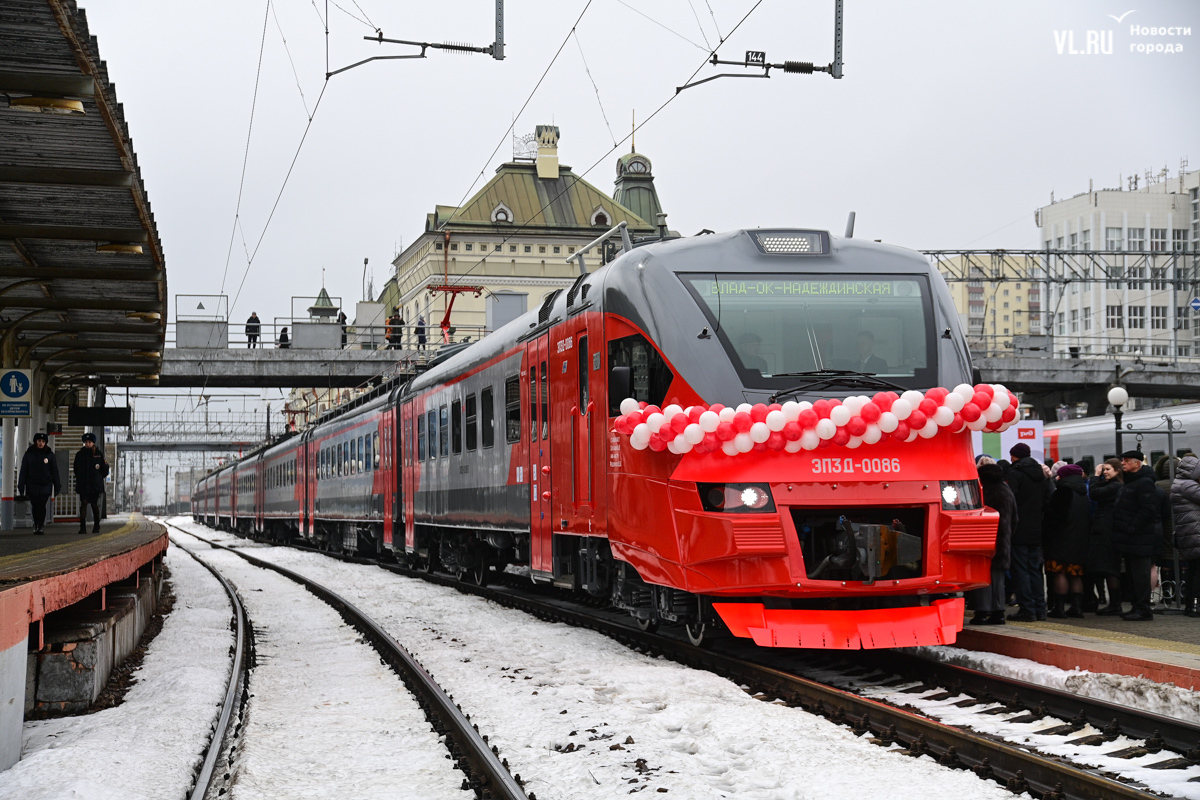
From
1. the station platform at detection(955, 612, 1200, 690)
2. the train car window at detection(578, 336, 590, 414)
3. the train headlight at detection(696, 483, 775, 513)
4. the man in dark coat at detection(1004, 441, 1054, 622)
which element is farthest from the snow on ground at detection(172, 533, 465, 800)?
the man in dark coat at detection(1004, 441, 1054, 622)

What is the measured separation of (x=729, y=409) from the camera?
8805 millimetres

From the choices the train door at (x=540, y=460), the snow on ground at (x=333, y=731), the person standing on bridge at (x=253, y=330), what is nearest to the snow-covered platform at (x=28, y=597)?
the snow on ground at (x=333, y=731)

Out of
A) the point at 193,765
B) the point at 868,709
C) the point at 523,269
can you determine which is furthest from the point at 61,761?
the point at 523,269

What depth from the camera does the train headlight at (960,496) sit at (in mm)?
8914

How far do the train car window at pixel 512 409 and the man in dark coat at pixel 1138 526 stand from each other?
5.78 meters

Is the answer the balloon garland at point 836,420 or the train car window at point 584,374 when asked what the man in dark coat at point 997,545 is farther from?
the train car window at point 584,374

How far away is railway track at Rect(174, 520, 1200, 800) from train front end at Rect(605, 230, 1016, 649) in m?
0.35

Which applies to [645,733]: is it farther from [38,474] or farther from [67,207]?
[38,474]

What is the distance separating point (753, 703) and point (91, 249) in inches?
417

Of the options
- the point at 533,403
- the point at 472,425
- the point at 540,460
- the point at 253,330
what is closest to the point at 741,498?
the point at 540,460

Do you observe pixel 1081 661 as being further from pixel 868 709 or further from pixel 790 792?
pixel 790 792

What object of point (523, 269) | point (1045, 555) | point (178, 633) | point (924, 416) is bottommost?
point (178, 633)

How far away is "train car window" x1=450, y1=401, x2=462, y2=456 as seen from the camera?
54.2ft

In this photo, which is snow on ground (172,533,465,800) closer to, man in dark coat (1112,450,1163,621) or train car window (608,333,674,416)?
train car window (608,333,674,416)
